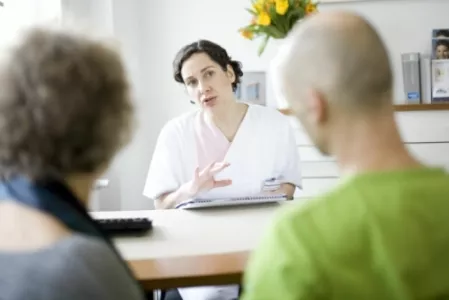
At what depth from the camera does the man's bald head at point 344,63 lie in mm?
986

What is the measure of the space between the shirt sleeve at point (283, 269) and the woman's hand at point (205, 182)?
1.13m

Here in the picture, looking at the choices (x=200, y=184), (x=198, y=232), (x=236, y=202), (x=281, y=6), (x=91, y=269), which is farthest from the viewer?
(x=281, y=6)

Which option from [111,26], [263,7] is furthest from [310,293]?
[111,26]

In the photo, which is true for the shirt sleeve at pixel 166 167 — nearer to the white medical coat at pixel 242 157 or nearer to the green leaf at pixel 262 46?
the white medical coat at pixel 242 157

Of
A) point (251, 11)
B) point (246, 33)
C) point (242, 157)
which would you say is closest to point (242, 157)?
point (242, 157)

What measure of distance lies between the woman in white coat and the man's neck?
1.21 m

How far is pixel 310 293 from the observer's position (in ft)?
2.85

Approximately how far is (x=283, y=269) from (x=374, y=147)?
9.2 inches

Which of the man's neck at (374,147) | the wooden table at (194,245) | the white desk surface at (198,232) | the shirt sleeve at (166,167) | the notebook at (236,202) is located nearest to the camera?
the man's neck at (374,147)

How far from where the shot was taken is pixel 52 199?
85cm

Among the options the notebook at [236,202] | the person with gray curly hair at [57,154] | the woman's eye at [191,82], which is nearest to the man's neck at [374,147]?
the person with gray curly hair at [57,154]

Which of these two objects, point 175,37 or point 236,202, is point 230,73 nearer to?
point 236,202

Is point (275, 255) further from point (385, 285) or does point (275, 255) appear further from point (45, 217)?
point (45, 217)

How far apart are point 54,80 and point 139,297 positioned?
0.30 m
